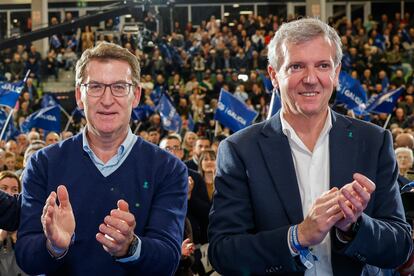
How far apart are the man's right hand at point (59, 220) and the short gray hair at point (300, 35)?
904 millimetres

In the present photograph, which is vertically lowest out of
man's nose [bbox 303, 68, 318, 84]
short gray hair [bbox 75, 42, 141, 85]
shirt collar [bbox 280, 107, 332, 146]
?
shirt collar [bbox 280, 107, 332, 146]

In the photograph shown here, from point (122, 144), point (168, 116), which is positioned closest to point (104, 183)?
point (122, 144)

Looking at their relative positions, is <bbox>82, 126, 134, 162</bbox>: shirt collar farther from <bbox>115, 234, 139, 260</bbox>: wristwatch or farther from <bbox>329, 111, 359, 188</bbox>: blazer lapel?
<bbox>329, 111, 359, 188</bbox>: blazer lapel

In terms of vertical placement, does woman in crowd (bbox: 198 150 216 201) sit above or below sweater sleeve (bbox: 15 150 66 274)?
below

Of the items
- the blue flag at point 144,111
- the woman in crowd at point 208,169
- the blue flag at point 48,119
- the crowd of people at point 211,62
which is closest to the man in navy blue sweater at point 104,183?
the woman in crowd at point 208,169

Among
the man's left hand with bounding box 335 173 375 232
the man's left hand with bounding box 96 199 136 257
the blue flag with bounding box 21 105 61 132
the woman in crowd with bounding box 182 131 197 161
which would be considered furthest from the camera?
the blue flag with bounding box 21 105 61 132

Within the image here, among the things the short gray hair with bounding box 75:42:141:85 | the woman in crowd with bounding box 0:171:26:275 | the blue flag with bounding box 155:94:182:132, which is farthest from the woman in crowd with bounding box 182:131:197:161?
the short gray hair with bounding box 75:42:141:85

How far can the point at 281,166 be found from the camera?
3.26 metres

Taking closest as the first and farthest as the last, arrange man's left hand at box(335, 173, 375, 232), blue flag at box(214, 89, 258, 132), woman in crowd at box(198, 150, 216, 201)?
man's left hand at box(335, 173, 375, 232) → woman in crowd at box(198, 150, 216, 201) → blue flag at box(214, 89, 258, 132)

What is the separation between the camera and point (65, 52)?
93.9 ft

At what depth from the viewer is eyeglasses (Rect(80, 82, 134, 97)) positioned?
346cm

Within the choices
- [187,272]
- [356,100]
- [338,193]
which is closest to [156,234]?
[338,193]

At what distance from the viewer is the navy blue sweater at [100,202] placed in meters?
3.32

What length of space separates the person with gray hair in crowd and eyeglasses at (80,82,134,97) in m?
0.46
